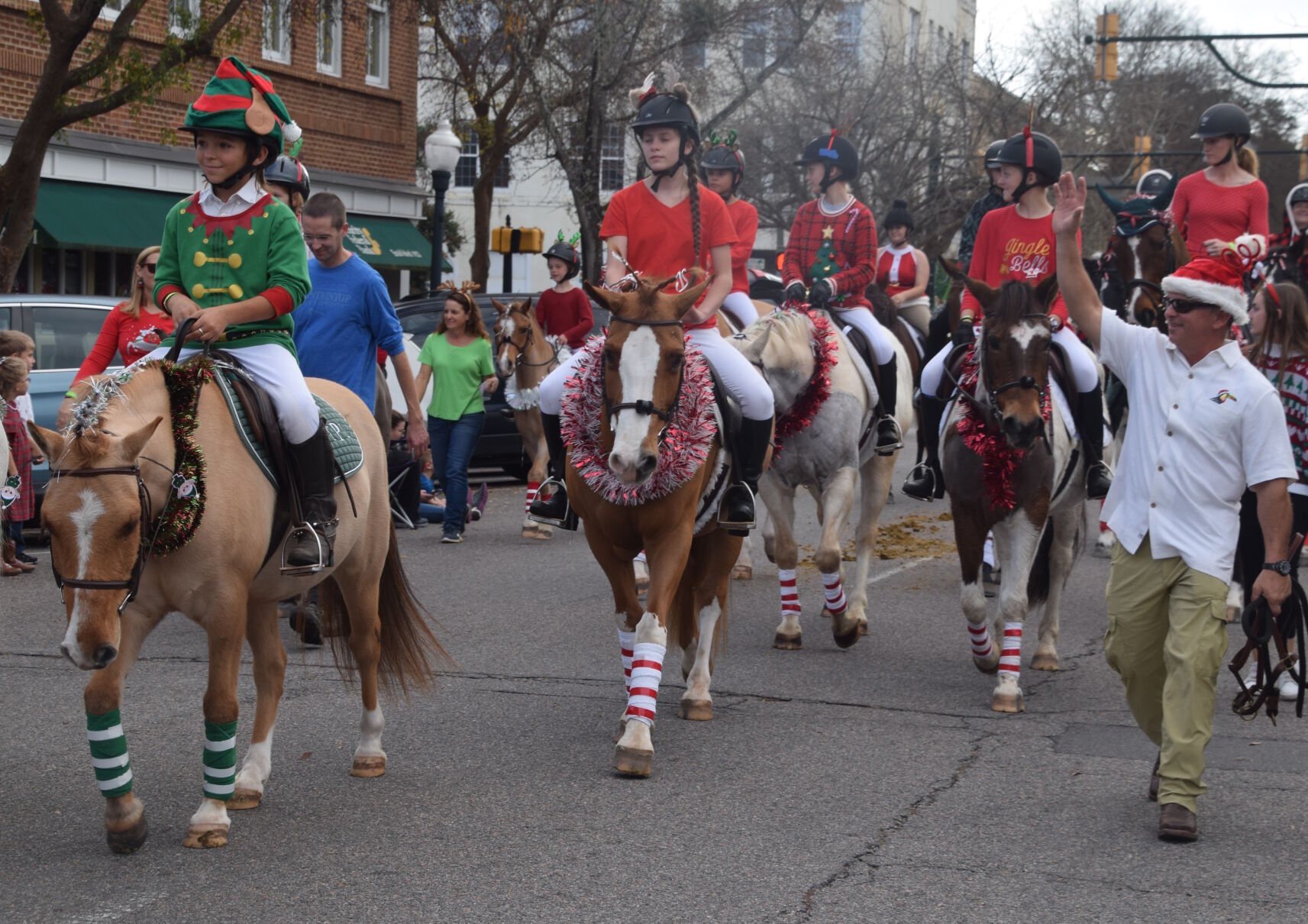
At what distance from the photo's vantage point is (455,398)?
13.7 meters

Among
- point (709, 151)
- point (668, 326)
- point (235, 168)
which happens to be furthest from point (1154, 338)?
point (709, 151)

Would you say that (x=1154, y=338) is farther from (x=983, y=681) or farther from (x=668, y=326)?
(x=983, y=681)

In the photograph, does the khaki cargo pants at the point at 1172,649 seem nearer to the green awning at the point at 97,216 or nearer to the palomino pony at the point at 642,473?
the palomino pony at the point at 642,473

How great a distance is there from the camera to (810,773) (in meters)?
6.46

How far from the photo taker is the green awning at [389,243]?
2886 centimetres

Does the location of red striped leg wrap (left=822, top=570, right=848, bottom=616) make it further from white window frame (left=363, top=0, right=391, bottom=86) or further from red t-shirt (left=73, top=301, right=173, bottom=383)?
white window frame (left=363, top=0, right=391, bottom=86)

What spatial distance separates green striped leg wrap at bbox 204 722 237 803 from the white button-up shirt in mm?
3169

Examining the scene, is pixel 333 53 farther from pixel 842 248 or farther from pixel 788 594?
pixel 788 594

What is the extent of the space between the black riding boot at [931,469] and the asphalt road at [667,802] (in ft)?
2.85

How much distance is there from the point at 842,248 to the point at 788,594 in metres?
2.87

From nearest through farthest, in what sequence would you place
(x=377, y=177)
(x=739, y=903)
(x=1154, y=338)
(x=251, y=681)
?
1. (x=739, y=903)
2. (x=1154, y=338)
3. (x=251, y=681)
4. (x=377, y=177)

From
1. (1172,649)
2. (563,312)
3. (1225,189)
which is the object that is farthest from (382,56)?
(1172,649)

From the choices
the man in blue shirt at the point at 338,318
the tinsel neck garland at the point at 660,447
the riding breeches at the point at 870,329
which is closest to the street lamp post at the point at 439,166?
the riding breeches at the point at 870,329

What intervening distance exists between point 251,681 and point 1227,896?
4743mm
